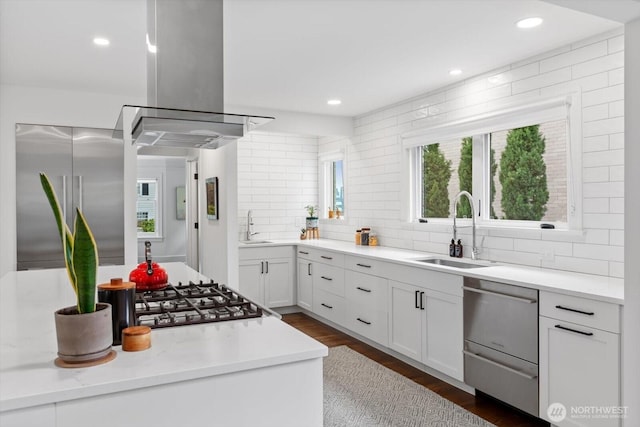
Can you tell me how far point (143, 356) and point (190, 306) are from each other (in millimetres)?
547

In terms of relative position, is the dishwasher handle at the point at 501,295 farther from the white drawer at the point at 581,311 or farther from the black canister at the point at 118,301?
the black canister at the point at 118,301

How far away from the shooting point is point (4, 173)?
13.2 feet

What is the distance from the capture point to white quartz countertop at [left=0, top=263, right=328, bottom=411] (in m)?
1.12

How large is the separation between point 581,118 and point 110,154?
4.02 metres

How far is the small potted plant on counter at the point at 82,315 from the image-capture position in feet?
3.90

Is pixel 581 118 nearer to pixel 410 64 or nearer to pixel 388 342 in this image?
pixel 410 64

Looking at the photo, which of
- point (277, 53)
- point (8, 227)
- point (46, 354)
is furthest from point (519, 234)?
point (8, 227)

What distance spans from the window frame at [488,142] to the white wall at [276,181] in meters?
2.00

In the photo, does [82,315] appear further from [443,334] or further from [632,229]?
[443,334]

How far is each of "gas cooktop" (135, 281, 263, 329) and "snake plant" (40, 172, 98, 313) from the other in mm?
425

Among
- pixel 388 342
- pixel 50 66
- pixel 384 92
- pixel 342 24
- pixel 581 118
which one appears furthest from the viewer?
pixel 384 92

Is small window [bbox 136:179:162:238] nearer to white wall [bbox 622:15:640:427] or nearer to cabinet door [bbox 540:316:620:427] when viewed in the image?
cabinet door [bbox 540:316:620:427]

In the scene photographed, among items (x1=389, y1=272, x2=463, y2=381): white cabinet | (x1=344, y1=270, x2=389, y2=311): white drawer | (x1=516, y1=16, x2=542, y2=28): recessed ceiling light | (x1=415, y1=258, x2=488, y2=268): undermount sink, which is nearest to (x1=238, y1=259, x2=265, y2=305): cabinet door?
(x1=344, y1=270, x2=389, y2=311): white drawer

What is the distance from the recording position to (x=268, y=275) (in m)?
5.39
